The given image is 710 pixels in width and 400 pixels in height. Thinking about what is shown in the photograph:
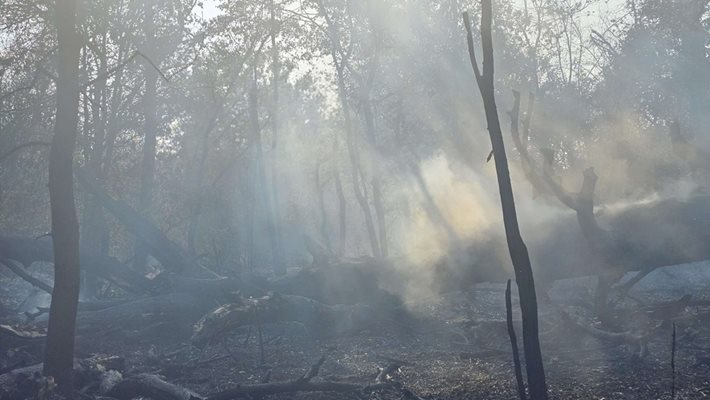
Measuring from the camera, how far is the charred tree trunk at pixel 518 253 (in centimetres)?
775

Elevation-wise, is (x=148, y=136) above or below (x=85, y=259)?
above

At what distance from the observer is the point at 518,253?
800 cm

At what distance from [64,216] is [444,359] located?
22.6ft

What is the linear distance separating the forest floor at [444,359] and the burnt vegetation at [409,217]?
0.06 metres

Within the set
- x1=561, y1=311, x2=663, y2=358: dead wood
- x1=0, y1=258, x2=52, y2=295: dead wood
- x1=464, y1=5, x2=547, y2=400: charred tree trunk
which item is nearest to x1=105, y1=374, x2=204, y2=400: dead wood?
x1=464, y1=5, x2=547, y2=400: charred tree trunk

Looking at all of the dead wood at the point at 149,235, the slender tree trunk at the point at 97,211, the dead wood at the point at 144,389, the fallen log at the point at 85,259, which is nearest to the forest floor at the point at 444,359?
the dead wood at the point at 144,389

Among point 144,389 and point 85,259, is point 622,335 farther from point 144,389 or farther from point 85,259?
point 85,259

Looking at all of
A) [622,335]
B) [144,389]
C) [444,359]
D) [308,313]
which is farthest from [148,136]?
[622,335]

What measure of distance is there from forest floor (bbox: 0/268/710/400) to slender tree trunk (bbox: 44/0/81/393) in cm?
208

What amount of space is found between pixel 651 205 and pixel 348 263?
7.06m

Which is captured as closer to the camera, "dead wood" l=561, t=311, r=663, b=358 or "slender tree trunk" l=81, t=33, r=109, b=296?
"dead wood" l=561, t=311, r=663, b=358

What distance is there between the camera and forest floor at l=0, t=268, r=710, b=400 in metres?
10.1

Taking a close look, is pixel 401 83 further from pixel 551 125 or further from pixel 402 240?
pixel 402 240

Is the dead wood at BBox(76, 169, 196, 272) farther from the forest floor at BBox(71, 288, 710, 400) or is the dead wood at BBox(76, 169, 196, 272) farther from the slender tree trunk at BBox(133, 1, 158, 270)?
the slender tree trunk at BBox(133, 1, 158, 270)
